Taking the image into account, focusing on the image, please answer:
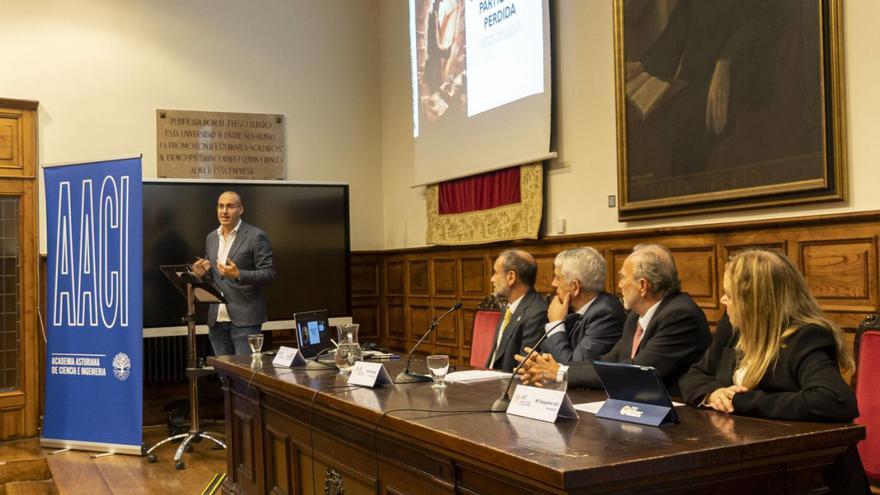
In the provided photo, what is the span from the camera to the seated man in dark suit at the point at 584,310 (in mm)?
3268

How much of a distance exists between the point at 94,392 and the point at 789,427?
438cm

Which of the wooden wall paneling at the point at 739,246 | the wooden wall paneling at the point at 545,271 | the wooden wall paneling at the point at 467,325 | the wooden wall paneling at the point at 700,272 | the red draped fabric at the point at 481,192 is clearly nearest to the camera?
the wooden wall paneling at the point at 739,246

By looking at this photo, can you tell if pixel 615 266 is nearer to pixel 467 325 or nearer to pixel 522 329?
pixel 522 329

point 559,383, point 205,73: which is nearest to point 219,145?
point 205,73

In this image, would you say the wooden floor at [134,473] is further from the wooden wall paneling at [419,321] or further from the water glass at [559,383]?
the water glass at [559,383]

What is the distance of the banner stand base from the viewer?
5.09 meters

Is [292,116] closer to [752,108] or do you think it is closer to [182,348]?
[182,348]

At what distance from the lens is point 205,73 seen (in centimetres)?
689

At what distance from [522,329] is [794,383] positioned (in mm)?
1634

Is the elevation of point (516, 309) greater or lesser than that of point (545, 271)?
lesser

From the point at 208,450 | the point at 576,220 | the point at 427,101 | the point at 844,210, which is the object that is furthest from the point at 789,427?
the point at 427,101

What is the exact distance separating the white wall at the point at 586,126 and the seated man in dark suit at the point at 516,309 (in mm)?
1055

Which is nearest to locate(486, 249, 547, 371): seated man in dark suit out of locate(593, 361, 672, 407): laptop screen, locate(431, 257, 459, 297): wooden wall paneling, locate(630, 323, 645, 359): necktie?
locate(630, 323, 645, 359): necktie

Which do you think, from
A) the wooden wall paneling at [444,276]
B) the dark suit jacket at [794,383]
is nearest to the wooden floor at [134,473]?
the wooden wall paneling at [444,276]
